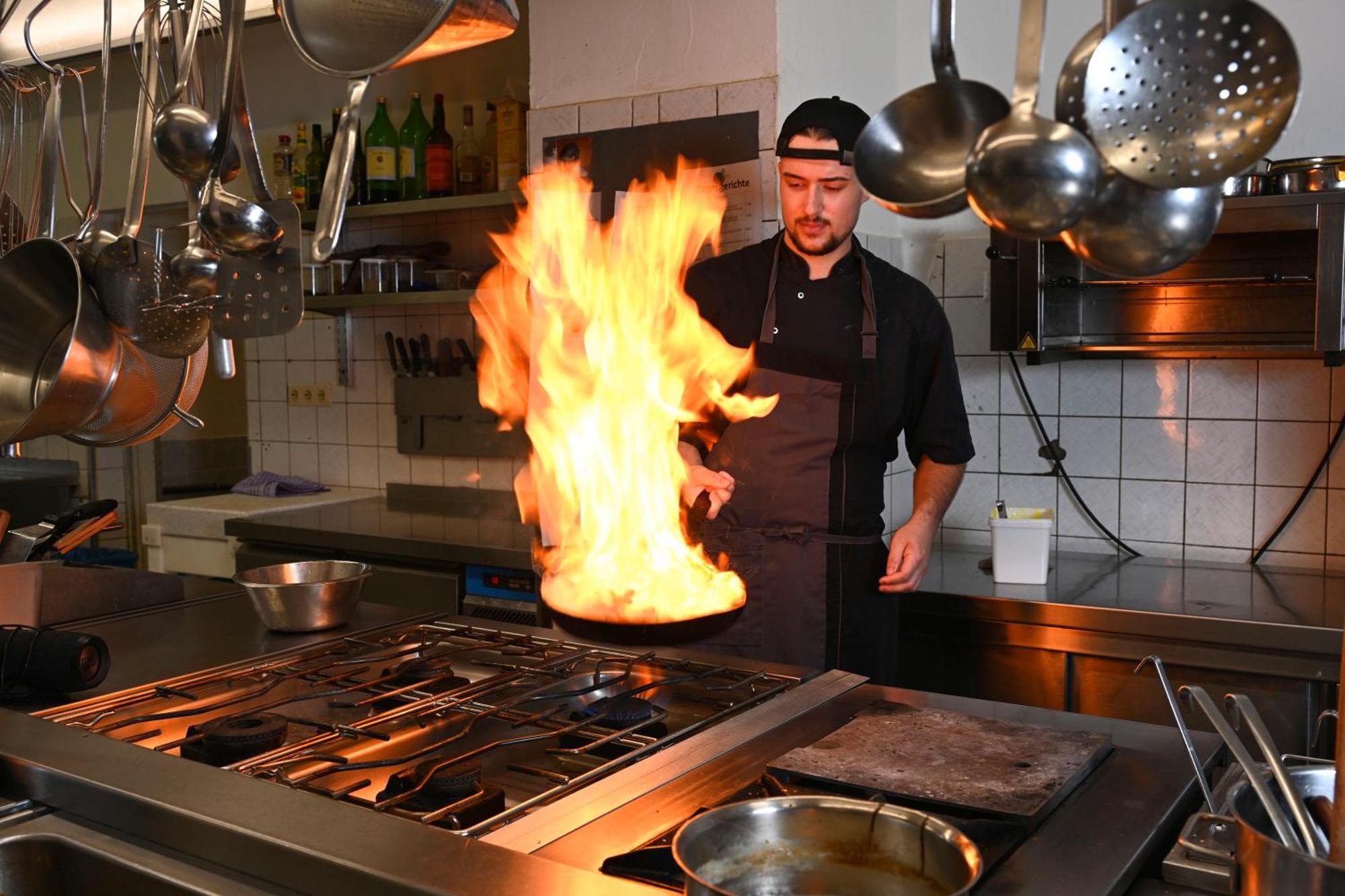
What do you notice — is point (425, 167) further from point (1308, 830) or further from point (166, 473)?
point (1308, 830)

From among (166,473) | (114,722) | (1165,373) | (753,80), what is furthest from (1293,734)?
(166,473)

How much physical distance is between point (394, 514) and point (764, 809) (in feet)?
10.2

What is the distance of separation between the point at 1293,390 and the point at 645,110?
5.84 feet

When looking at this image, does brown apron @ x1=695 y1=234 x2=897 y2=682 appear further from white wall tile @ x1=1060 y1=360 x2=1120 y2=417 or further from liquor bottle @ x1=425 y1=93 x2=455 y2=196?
liquor bottle @ x1=425 y1=93 x2=455 y2=196

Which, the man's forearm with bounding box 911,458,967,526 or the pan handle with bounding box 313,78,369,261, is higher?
the pan handle with bounding box 313,78,369,261

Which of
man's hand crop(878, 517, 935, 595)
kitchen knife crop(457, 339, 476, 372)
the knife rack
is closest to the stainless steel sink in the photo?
man's hand crop(878, 517, 935, 595)

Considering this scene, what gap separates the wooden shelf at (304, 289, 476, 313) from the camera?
375 cm

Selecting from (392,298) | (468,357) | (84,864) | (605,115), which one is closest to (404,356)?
(468,357)

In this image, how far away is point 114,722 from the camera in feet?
5.01

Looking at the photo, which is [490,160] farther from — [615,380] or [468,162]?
[615,380]

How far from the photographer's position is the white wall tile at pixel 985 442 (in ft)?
11.0

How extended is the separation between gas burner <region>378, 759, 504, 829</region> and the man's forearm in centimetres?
154

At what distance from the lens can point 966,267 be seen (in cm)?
332

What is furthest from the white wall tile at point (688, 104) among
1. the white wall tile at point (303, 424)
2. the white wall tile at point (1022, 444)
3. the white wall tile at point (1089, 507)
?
the white wall tile at point (303, 424)
